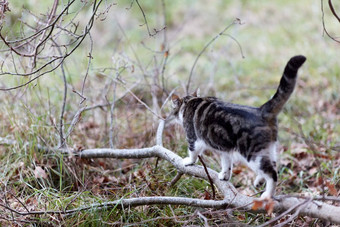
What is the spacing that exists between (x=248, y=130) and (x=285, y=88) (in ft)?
1.22

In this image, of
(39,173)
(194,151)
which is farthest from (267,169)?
(39,173)

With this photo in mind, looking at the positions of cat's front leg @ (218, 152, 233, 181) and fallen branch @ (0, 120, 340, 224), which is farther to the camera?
cat's front leg @ (218, 152, 233, 181)

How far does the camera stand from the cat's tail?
2.69 metres

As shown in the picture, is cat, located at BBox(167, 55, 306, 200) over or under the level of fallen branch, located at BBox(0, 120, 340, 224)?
over

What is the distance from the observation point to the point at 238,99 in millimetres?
6945

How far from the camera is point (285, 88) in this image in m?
2.85

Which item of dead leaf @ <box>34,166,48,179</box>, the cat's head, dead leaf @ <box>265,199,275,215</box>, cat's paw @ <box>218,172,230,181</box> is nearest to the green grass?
dead leaf @ <box>34,166,48,179</box>

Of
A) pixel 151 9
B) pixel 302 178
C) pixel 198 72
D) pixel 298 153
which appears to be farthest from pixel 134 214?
pixel 151 9

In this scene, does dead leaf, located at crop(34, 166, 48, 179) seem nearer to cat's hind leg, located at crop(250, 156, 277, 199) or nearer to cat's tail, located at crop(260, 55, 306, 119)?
cat's hind leg, located at crop(250, 156, 277, 199)

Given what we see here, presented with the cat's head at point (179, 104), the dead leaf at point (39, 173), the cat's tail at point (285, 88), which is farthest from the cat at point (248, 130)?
the dead leaf at point (39, 173)

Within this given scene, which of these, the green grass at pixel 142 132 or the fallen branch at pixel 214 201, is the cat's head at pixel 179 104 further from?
the green grass at pixel 142 132

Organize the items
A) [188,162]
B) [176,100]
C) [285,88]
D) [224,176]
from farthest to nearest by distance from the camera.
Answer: [176,100] → [188,162] → [224,176] → [285,88]

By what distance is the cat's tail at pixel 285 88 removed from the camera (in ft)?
8.81

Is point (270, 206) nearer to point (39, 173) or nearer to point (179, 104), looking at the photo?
point (179, 104)
